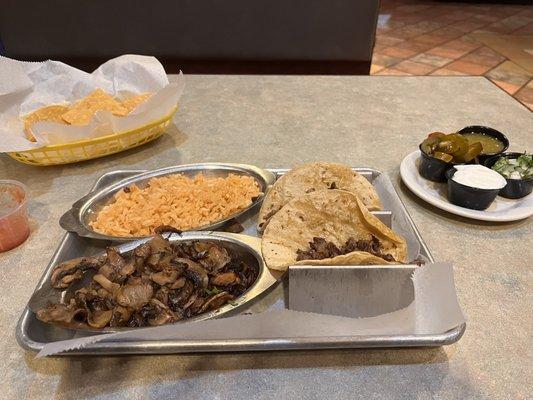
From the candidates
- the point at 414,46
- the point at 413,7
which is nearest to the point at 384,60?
the point at 414,46

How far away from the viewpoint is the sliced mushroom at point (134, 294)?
1003mm

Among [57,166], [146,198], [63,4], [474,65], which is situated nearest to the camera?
[146,198]

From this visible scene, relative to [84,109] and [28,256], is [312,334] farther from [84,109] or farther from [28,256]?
[84,109]

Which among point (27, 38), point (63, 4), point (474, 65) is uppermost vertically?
point (63, 4)

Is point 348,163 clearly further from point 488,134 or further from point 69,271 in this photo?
point 69,271

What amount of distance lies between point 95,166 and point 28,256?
22.6 inches

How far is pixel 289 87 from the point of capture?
254 cm

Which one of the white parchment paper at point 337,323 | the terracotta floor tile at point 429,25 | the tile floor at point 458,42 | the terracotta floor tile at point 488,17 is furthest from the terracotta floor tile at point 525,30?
the white parchment paper at point 337,323

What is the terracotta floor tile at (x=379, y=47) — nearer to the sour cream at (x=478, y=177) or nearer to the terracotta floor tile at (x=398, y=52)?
the terracotta floor tile at (x=398, y=52)

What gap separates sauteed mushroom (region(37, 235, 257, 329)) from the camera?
3.26 feet

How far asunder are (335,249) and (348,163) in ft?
2.27

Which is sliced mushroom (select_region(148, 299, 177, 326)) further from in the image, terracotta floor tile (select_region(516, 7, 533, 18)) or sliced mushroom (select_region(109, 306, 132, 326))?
terracotta floor tile (select_region(516, 7, 533, 18))

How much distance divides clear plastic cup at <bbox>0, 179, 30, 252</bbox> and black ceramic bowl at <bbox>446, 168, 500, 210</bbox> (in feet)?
4.43

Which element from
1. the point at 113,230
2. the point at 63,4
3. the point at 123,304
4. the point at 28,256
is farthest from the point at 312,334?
the point at 63,4
